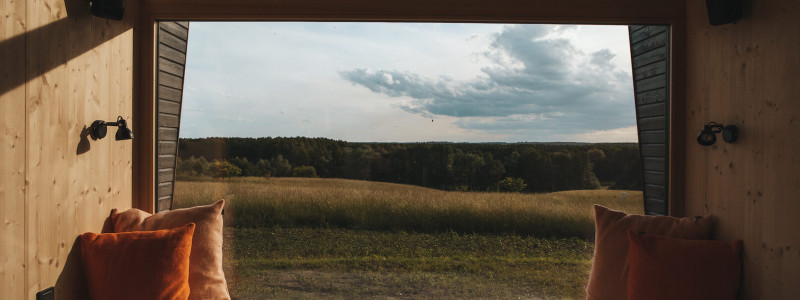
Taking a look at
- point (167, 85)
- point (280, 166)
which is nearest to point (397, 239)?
point (280, 166)

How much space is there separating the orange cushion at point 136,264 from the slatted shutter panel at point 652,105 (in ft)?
8.73

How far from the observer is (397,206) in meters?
2.73

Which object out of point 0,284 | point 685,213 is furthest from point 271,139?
point 685,213

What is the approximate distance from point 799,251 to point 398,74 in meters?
2.09

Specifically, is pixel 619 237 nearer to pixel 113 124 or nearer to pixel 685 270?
pixel 685 270

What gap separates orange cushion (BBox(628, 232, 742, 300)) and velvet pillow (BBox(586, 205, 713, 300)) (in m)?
0.11

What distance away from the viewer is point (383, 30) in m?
2.71

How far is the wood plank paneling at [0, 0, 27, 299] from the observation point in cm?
168

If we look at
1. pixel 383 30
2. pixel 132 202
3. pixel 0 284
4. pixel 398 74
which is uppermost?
pixel 383 30

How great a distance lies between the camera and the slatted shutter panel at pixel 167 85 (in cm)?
262

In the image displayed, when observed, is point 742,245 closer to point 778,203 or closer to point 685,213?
point 778,203

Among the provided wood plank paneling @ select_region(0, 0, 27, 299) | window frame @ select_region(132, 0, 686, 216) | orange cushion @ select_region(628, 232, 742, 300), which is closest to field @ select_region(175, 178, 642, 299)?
window frame @ select_region(132, 0, 686, 216)

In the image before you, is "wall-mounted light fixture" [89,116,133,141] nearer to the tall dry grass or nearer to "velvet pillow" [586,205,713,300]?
the tall dry grass

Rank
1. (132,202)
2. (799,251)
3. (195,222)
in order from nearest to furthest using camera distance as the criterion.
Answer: (799,251)
(195,222)
(132,202)
